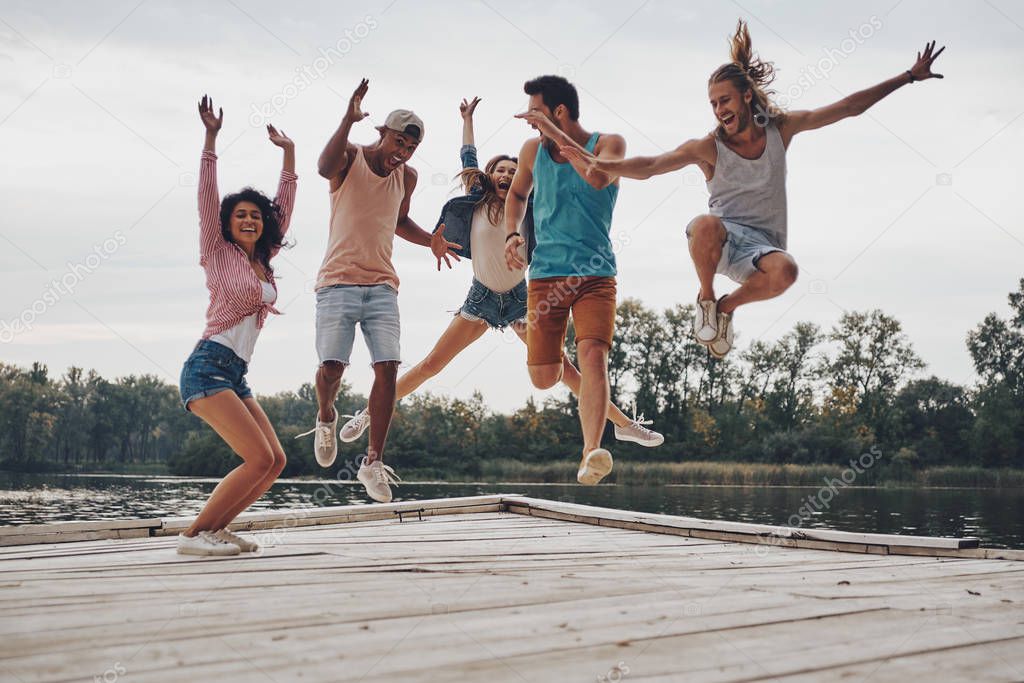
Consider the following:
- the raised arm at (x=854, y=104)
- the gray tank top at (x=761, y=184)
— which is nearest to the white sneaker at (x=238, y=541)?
the gray tank top at (x=761, y=184)

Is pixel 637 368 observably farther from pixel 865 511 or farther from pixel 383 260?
pixel 383 260

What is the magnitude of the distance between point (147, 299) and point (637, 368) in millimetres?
40540

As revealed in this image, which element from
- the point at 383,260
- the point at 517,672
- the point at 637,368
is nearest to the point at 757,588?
the point at 517,672

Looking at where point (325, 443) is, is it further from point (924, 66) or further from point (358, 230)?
point (924, 66)

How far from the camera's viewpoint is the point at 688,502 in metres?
35.0

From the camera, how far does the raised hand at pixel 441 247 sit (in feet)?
20.7

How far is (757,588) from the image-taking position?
347 centimetres

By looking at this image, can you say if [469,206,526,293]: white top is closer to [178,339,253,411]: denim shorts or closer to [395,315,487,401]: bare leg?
[395,315,487,401]: bare leg

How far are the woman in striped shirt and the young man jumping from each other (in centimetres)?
84

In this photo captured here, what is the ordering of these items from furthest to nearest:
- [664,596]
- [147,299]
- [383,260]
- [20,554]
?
[147,299], [383,260], [20,554], [664,596]

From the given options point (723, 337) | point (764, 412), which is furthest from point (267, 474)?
point (764, 412)

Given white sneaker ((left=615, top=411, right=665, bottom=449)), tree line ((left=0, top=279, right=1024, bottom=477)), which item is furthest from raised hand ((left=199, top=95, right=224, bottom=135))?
tree line ((left=0, top=279, right=1024, bottom=477))

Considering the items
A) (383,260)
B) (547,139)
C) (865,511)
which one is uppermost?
(547,139)

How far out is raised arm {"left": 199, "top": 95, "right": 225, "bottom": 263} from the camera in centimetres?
473
